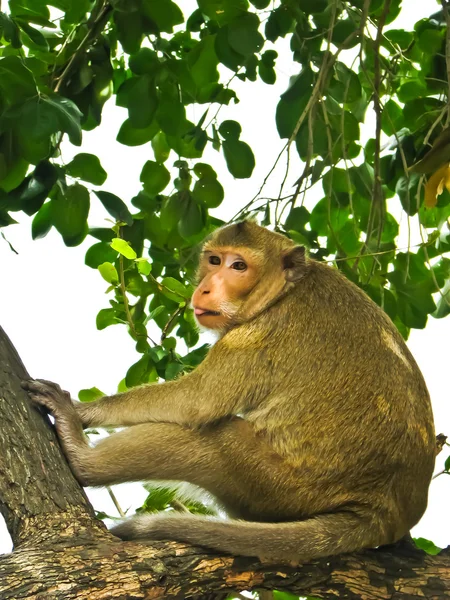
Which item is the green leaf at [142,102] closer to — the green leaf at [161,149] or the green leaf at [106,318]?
the green leaf at [161,149]

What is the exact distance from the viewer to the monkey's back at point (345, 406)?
12.1 ft

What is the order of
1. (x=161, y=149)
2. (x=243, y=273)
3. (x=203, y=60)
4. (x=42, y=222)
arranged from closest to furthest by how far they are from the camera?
(x=243, y=273), (x=42, y=222), (x=203, y=60), (x=161, y=149)

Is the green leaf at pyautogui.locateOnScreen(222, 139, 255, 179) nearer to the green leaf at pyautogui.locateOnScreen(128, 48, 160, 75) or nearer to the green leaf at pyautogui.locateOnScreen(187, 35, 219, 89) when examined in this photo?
the green leaf at pyautogui.locateOnScreen(187, 35, 219, 89)

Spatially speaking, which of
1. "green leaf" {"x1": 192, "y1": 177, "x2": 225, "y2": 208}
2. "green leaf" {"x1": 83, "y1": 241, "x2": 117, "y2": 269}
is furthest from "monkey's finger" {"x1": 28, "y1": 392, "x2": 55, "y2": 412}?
"green leaf" {"x1": 192, "y1": 177, "x2": 225, "y2": 208}

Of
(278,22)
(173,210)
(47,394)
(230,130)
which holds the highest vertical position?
(278,22)

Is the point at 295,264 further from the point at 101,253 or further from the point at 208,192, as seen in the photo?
the point at 101,253

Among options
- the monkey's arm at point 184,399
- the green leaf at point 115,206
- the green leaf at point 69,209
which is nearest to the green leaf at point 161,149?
the green leaf at point 115,206

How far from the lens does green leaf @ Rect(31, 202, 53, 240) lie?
4.51 m

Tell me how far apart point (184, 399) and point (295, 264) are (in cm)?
90

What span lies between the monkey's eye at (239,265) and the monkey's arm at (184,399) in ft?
1.73

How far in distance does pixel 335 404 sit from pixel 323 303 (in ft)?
1.86

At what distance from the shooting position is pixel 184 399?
398 cm

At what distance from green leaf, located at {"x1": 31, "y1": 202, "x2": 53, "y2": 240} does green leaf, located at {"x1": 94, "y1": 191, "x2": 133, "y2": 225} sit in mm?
264

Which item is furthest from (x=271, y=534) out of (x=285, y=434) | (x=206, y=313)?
(x=206, y=313)
